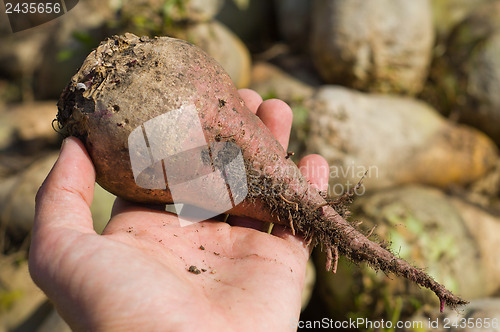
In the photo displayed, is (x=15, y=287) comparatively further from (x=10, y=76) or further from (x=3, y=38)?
(x=3, y=38)

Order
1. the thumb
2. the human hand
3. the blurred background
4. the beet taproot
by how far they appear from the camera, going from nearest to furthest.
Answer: the human hand, the thumb, the beet taproot, the blurred background

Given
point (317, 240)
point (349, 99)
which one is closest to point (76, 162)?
point (317, 240)

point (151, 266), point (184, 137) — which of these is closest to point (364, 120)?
point (184, 137)

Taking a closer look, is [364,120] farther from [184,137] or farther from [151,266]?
[151,266]

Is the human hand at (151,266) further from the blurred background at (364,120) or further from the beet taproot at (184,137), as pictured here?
the blurred background at (364,120)

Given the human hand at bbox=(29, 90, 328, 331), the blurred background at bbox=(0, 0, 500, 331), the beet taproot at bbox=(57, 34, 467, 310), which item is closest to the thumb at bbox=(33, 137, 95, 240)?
the human hand at bbox=(29, 90, 328, 331)

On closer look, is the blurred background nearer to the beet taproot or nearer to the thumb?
the beet taproot

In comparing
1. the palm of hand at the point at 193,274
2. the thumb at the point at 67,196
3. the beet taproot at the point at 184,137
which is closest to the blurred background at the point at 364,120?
the beet taproot at the point at 184,137
